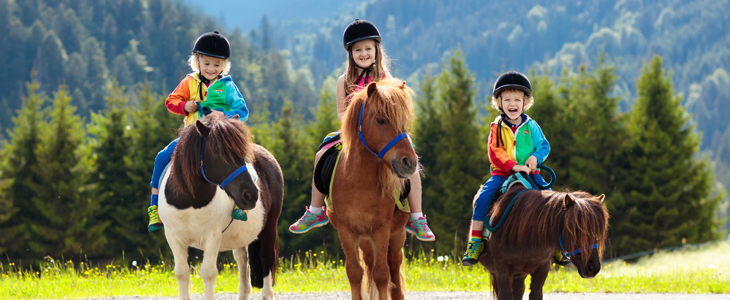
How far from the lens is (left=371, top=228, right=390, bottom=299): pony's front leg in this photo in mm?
5141

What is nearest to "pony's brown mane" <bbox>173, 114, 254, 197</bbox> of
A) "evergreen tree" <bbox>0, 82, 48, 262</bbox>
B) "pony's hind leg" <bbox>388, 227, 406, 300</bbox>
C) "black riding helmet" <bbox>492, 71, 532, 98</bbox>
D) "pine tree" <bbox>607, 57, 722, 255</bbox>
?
"pony's hind leg" <bbox>388, 227, 406, 300</bbox>

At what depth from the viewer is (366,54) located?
6.00m

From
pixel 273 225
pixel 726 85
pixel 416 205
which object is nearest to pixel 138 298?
pixel 273 225

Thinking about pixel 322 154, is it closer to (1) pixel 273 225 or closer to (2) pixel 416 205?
(2) pixel 416 205

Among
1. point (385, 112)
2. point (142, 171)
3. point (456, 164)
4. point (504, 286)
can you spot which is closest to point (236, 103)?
point (385, 112)

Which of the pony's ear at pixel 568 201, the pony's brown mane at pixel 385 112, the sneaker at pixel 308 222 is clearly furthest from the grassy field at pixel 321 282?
the pony's ear at pixel 568 201

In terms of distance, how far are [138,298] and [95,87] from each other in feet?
401

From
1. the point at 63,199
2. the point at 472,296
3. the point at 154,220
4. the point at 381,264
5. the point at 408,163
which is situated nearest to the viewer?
the point at 408,163

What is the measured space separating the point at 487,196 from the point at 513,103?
0.84 metres

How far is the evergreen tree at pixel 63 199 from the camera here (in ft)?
82.4

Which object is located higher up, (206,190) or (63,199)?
(63,199)

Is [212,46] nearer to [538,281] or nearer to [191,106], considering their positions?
[191,106]

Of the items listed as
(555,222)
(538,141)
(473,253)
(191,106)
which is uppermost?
Answer: (191,106)

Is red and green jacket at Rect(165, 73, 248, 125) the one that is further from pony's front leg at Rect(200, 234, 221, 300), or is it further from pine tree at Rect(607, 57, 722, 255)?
pine tree at Rect(607, 57, 722, 255)
